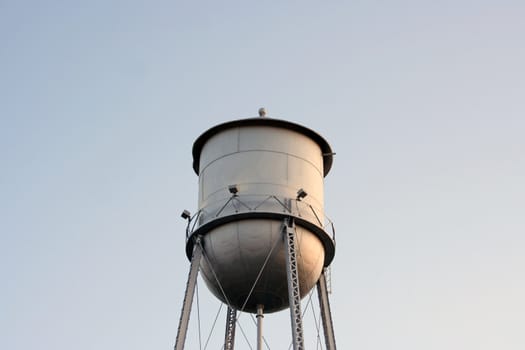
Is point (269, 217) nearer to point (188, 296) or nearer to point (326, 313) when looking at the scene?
point (188, 296)

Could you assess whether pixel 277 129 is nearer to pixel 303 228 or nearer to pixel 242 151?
pixel 242 151

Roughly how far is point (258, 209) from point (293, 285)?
2218 mm

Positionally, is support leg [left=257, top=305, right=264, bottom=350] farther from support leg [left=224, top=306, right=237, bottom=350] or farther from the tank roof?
the tank roof

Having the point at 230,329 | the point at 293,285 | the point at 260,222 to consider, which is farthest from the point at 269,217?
the point at 230,329

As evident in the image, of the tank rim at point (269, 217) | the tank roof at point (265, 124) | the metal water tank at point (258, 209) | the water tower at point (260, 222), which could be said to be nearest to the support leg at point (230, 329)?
the water tower at point (260, 222)

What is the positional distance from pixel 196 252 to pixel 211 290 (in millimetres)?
1383

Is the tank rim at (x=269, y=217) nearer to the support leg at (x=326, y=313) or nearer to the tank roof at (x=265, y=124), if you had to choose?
the support leg at (x=326, y=313)

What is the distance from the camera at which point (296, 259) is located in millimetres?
23062

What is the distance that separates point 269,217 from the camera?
922 inches

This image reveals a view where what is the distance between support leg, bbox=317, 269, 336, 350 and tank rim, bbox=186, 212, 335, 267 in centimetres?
58

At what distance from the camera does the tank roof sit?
25.0m

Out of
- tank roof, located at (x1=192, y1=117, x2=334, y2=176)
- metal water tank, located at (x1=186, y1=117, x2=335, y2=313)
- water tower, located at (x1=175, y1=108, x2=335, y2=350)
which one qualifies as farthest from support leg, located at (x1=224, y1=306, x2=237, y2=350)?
tank roof, located at (x1=192, y1=117, x2=334, y2=176)

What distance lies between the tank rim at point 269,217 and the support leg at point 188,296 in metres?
0.32

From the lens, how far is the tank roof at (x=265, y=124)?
984 inches
